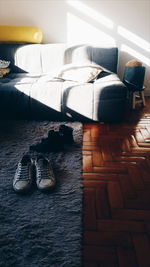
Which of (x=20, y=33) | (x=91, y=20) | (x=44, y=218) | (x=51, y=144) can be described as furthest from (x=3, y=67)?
(x=44, y=218)

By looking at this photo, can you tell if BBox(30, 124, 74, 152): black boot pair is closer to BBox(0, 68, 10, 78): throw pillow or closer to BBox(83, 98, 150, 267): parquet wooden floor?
BBox(83, 98, 150, 267): parquet wooden floor

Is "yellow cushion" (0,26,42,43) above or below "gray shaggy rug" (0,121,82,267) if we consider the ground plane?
above

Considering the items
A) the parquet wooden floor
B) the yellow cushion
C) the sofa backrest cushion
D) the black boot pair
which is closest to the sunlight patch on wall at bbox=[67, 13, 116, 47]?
the sofa backrest cushion

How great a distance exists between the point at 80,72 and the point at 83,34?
0.72 meters

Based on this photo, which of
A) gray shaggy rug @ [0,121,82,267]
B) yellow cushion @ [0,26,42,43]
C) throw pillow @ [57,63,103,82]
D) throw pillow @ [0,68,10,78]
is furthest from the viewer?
yellow cushion @ [0,26,42,43]

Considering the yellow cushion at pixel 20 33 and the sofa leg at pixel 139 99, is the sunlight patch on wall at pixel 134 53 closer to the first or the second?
the sofa leg at pixel 139 99

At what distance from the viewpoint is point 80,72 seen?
2.17 metres

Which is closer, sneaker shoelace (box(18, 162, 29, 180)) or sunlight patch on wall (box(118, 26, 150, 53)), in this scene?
sneaker shoelace (box(18, 162, 29, 180))

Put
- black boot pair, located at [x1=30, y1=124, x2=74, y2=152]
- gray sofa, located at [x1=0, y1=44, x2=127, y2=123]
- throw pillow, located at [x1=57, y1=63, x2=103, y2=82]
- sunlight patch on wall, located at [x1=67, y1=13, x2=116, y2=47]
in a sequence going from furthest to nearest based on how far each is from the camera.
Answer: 1. sunlight patch on wall, located at [x1=67, y1=13, x2=116, y2=47]
2. throw pillow, located at [x1=57, y1=63, x2=103, y2=82]
3. gray sofa, located at [x1=0, y1=44, x2=127, y2=123]
4. black boot pair, located at [x1=30, y1=124, x2=74, y2=152]

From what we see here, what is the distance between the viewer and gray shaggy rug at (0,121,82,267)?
0.86m

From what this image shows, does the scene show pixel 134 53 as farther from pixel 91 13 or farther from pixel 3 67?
pixel 3 67

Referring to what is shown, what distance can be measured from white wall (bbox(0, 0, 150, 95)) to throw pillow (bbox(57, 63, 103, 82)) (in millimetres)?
581

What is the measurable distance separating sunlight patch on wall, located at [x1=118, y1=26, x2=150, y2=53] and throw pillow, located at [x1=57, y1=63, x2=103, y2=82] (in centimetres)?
65

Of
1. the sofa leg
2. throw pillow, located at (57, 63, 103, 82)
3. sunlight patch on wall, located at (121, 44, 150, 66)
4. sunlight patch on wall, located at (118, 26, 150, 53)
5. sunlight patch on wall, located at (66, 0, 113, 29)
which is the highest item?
sunlight patch on wall, located at (66, 0, 113, 29)
